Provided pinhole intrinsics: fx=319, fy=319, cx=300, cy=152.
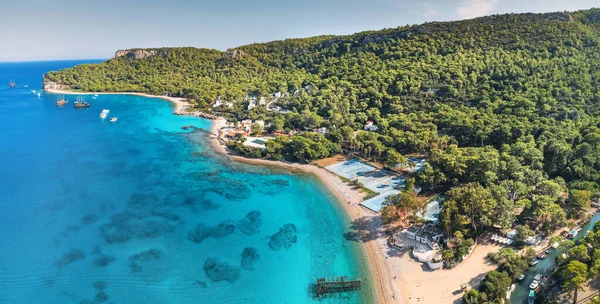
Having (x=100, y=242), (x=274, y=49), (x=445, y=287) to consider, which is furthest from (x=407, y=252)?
(x=274, y=49)

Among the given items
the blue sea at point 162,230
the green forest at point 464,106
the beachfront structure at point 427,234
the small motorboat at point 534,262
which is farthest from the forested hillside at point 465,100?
the blue sea at point 162,230

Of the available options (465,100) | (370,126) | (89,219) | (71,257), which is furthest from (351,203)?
(465,100)

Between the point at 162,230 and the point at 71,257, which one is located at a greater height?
the point at 162,230

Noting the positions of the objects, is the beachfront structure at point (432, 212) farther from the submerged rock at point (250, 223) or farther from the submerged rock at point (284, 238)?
the submerged rock at point (250, 223)

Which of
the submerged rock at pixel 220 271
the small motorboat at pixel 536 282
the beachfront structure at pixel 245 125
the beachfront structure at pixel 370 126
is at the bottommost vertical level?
the submerged rock at pixel 220 271

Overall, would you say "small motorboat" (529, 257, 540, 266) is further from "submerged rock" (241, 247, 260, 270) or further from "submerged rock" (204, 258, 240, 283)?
"submerged rock" (204, 258, 240, 283)

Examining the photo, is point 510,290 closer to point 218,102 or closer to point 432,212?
point 432,212

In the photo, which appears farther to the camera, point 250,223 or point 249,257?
point 250,223

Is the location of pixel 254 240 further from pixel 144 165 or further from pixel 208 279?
pixel 144 165
